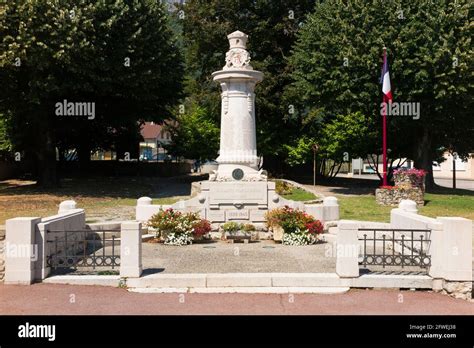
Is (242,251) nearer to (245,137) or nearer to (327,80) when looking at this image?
(245,137)

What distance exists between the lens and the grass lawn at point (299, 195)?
26.4m

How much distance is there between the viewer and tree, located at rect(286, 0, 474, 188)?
2575 centimetres

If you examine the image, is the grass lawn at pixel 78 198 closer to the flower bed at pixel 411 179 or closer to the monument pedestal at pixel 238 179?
the monument pedestal at pixel 238 179

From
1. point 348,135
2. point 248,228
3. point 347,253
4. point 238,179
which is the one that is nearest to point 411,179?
point 348,135

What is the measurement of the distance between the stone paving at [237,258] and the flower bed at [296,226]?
0.34 m

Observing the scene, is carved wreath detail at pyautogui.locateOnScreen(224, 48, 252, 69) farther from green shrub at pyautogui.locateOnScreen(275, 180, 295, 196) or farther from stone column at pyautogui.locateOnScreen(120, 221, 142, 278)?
green shrub at pyautogui.locateOnScreen(275, 180, 295, 196)

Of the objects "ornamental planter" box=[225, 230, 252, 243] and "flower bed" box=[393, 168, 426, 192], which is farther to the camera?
"flower bed" box=[393, 168, 426, 192]

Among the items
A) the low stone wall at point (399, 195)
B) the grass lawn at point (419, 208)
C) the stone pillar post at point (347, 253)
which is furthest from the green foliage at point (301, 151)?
the stone pillar post at point (347, 253)

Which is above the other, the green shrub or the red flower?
the green shrub

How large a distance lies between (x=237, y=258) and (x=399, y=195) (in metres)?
14.6

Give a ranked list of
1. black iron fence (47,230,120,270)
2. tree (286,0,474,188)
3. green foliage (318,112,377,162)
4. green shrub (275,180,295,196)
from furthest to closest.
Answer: green foliage (318,112,377,162) → green shrub (275,180,295,196) → tree (286,0,474,188) → black iron fence (47,230,120,270)

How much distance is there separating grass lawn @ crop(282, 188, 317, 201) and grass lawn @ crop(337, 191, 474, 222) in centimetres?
177

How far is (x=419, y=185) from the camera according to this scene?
24.9 m

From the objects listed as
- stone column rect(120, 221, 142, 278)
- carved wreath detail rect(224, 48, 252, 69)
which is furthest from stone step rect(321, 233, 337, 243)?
stone column rect(120, 221, 142, 278)
